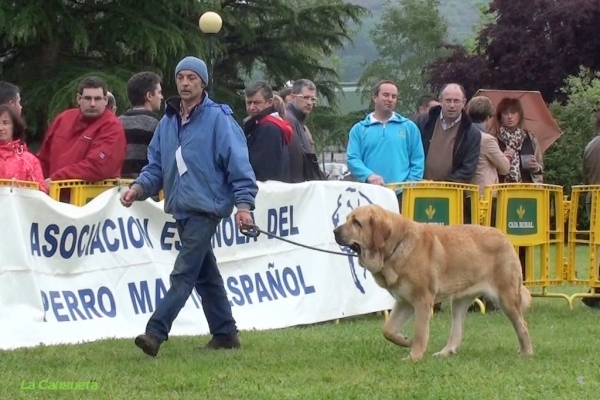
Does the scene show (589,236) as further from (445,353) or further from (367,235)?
(367,235)

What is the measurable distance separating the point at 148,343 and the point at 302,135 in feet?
13.5

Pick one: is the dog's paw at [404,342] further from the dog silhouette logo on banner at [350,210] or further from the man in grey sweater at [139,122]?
the man in grey sweater at [139,122]

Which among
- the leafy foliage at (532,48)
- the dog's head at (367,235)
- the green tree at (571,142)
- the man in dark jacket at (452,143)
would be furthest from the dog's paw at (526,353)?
the leafy foliage at (532,48)

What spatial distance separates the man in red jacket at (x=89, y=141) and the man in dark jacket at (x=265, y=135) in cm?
132

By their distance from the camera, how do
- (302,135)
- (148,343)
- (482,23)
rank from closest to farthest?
1. (148,343)
2. (302,135)
3. (482,23)

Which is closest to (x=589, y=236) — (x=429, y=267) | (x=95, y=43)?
(x=429, y=267)

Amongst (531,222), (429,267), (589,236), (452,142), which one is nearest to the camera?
(429,267)

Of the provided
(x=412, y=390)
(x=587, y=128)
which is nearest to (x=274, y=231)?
(x=412, y=390)

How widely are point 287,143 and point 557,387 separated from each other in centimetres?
425

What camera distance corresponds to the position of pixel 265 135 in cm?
1002

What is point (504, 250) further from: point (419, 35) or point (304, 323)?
point (419, 35)

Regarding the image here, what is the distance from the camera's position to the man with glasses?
11.0 metres

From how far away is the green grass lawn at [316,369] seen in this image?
656cm

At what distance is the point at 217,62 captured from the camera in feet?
106
